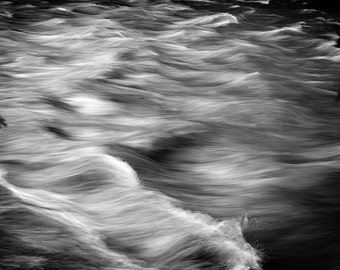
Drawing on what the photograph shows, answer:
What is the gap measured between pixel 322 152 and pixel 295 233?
64.7 inches

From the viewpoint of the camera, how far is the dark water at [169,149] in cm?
363

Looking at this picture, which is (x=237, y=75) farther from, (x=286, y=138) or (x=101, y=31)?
(x=101, y=31)

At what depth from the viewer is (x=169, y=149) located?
5414 mm

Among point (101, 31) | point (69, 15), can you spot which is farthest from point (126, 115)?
point (69, 15)

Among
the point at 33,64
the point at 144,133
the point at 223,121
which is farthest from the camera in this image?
the point at 33,64

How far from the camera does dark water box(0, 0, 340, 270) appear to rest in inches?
143

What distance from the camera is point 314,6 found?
1350cm

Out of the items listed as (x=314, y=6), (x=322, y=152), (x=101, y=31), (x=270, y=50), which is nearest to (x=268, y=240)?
(x=322, y=152)

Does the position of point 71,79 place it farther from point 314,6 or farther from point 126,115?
point 314,6

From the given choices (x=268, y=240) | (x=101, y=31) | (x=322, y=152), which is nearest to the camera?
(x=268, y=240)

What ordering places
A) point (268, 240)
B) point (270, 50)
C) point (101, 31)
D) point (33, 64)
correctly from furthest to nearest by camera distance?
point (101, 31)
point (270, 50)
point (33, 64)
point (268, 240)

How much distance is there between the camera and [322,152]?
17.8ft

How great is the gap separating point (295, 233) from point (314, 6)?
10318mm

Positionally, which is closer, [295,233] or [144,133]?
[295,233]
